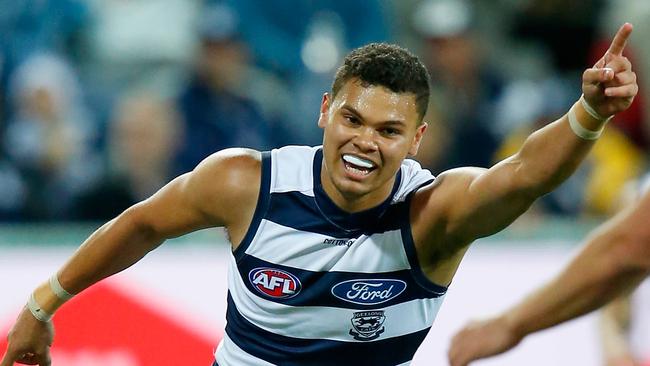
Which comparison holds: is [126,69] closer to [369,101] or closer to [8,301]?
[8,301]

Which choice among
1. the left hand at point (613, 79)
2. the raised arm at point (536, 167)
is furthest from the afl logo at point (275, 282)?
the left hand at point (613, 79)

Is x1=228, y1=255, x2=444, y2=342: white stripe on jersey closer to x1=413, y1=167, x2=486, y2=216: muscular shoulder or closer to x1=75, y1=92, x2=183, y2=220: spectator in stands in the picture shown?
x1=413, y1=167, x2=486, y2=216: muscular shoulder

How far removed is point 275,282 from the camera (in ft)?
14.6

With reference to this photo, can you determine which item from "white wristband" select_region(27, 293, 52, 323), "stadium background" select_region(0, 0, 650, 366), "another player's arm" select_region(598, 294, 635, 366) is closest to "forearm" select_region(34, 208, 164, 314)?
"white wristband" select_region(27, 293, 52, 323)

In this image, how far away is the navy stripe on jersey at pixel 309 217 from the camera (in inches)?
174

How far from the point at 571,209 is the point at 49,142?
3.22 m

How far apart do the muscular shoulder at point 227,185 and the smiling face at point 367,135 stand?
0.30m

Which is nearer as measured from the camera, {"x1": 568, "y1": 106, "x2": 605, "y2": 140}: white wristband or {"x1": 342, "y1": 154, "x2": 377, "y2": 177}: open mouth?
{"x1": 568, "y1": 106, "x2": 605, "y2": 140}: white wristband

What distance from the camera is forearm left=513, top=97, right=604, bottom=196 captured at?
12.3 feet

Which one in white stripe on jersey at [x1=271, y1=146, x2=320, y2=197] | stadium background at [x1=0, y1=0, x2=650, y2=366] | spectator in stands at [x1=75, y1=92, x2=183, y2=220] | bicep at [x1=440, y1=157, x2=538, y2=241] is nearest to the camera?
bicep at [x1=440, y1=157, x2=538, y2=241]

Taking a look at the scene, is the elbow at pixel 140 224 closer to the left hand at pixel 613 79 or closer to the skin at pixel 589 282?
the skin at pixel 589 282

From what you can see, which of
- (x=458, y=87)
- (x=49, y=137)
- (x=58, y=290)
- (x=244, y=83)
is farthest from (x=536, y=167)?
(x=458, y=87)

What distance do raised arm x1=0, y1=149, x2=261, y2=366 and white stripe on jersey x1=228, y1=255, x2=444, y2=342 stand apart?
0.21 metres

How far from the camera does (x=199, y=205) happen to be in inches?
177
